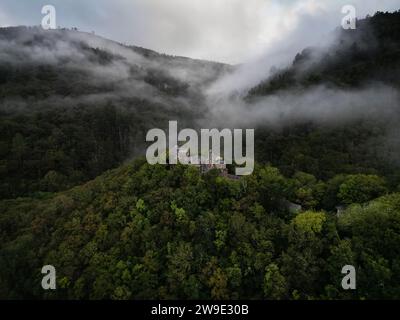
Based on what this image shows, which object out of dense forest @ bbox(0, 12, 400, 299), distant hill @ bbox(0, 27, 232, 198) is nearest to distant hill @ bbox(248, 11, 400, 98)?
distant hill @ bbox(0, 27, 232, 198)

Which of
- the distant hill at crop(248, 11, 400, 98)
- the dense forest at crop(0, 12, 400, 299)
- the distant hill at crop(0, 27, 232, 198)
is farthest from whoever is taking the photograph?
the distant hill at crop(248, 11, 400, 98)

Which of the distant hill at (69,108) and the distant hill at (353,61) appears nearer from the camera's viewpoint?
the distant hill at (69,108)

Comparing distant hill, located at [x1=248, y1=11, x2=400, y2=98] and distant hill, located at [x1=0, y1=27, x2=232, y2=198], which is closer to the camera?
distant hill, located at [x1=0, y1=27, x2=232, y2=198]

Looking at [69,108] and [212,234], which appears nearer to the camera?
[212,234]

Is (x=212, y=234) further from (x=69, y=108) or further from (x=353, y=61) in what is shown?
→ (x=353, y=61)

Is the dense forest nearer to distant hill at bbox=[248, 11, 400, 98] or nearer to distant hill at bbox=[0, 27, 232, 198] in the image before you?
distant hill at bbox=[0, 27, 232, 198]

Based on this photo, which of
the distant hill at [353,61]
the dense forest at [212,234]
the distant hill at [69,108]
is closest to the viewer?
the dense forest at [212,234]

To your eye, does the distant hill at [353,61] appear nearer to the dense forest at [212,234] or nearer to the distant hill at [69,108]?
the distant hill at [69,108]

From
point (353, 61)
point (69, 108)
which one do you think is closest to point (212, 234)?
point (69, 108)

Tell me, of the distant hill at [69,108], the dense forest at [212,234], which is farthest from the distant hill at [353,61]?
the dense forest at [212,234]

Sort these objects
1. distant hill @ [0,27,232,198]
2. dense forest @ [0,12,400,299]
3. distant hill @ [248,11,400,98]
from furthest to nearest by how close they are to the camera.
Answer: distant hill @ [248,11,400,98]
distant hill @ [0,27,232,198]
dense forest @ [0,12,400,299]

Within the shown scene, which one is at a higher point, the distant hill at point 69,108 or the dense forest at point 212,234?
the distant hill at point 69,108

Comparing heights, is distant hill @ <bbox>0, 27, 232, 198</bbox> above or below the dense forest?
above
